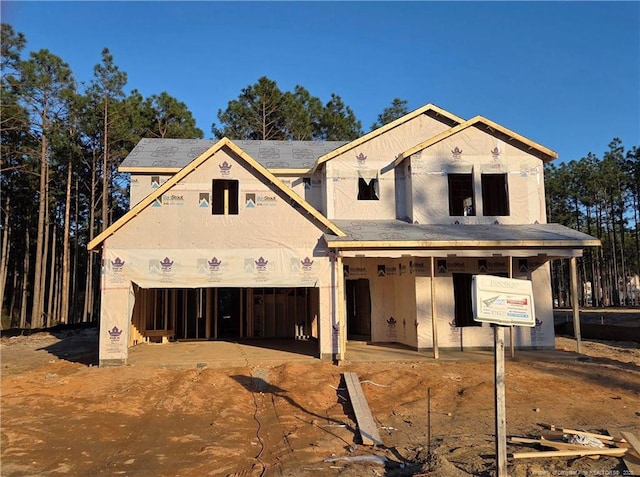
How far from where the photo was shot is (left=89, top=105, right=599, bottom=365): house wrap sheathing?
12977 millimetres

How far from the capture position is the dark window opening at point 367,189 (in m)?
16.0

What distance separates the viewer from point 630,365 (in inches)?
491

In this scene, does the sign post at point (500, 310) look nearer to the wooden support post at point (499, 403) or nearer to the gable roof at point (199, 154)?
the wooden support post at point (499, 403)

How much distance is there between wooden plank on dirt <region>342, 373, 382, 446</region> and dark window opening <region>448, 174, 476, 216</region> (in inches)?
309

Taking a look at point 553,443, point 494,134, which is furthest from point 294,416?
point 494,134

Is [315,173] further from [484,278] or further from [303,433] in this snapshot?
[484,278]

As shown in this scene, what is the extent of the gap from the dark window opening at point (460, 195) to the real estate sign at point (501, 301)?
11423mm

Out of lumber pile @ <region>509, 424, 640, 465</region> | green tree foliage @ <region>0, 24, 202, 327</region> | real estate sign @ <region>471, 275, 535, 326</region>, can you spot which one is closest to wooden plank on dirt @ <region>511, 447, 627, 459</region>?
lumber pile @ <region>509, 424, 640, 465</region>

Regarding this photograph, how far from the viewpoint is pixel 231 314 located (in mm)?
18938

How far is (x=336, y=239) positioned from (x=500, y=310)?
8.17m

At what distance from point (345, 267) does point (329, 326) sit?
125 inches

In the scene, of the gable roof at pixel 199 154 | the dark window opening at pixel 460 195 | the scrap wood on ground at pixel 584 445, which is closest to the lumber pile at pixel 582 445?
the scrap wood on ground at pixel 584 445

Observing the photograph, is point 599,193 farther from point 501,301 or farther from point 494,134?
point 501,301

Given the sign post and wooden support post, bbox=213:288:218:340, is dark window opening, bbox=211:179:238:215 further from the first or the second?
the sign post
